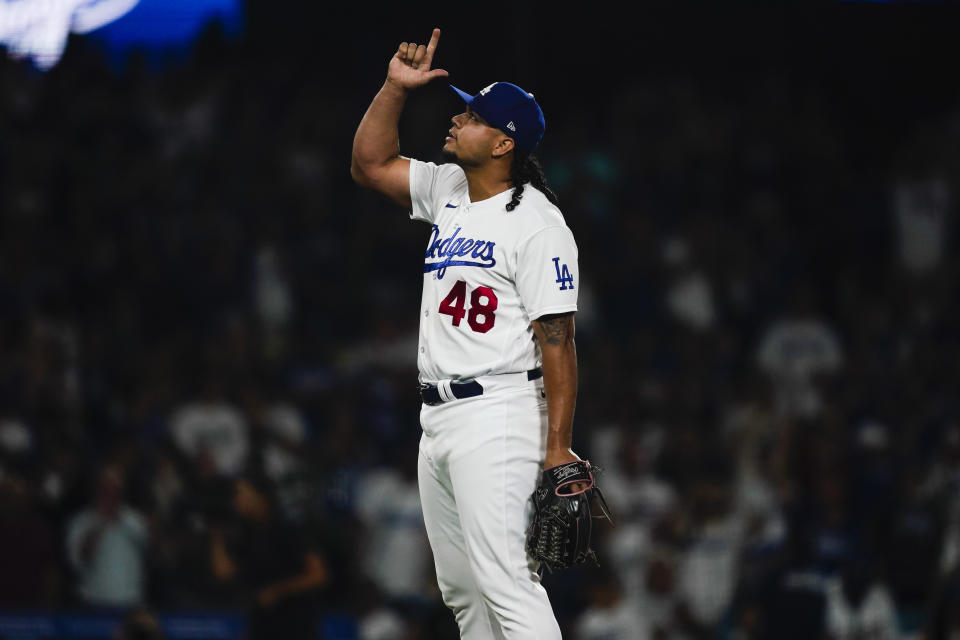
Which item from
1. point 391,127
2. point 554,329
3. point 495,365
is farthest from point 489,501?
point 391,127

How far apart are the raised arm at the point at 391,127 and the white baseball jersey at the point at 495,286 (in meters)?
0.35

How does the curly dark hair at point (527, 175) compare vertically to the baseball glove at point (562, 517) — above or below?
above

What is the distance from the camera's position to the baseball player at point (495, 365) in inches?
133

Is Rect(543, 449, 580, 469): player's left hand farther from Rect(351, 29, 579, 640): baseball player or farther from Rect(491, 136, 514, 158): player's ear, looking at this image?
Rect(491, 136, 514, 158): player's ear

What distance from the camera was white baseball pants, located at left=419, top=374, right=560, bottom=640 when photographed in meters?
3.38

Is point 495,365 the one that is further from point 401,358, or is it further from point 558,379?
point 401,358

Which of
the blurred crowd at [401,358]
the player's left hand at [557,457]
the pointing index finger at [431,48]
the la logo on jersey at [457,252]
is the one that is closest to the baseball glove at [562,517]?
the player's left hand at [557,457]

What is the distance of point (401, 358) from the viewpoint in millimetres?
8766

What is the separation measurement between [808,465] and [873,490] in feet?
1.35

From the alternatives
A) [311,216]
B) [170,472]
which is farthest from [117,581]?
[311,216]

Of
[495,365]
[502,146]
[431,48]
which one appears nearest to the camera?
[495,365]

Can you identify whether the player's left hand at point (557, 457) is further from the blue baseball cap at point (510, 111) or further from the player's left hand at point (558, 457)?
the blue baseball cap at point (510, 111)

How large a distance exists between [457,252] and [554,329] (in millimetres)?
342

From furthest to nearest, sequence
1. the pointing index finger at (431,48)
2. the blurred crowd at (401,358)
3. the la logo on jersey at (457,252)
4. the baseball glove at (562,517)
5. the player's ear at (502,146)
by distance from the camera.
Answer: the blurred crowd at (401,358), the pointing index finger at (431,48), the player's ear at (502,146), the la logo on jersey at (457,252), the baseball glove at (562,517)
